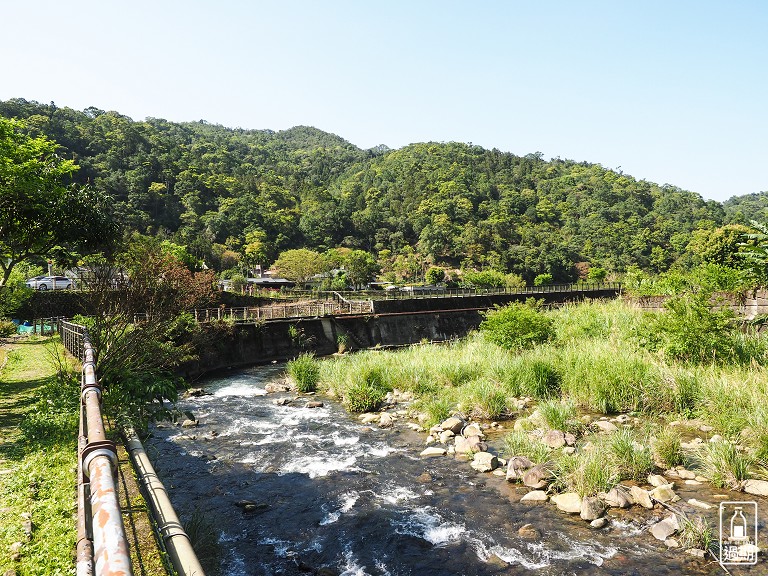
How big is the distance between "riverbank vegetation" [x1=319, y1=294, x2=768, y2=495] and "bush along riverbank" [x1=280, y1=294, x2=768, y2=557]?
4cm

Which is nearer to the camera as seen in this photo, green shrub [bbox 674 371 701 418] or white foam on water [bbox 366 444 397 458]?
white foam on water [bbox 366 444 397 458]

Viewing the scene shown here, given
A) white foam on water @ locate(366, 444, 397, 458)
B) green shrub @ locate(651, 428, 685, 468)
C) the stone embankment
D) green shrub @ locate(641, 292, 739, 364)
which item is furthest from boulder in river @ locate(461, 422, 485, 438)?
green shrub @ locate(641, 292, 739, 364)

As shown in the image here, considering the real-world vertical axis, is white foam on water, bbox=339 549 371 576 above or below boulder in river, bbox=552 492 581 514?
below

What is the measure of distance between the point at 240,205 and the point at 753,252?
Answer: 9237cm

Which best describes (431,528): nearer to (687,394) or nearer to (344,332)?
(687,394)

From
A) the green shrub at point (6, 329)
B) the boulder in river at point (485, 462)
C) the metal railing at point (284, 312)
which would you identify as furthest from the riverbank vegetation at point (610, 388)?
the green shrub at point (6, 329)

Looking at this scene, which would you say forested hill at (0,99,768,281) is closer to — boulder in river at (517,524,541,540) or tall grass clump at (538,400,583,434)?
tall grass clump at (538,400,583,434)

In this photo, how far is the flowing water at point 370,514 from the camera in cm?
695

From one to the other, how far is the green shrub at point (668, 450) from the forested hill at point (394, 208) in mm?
68559

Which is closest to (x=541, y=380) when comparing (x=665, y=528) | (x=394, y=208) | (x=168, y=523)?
(x=665, y=528)

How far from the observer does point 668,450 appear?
31.4ft

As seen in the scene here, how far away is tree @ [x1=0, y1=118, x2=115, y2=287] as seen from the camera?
10578 millimetres

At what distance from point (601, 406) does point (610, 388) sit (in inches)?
22.8

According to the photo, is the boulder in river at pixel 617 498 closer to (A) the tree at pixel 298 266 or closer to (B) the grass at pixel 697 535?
(B) the grass at pixel 697 535
